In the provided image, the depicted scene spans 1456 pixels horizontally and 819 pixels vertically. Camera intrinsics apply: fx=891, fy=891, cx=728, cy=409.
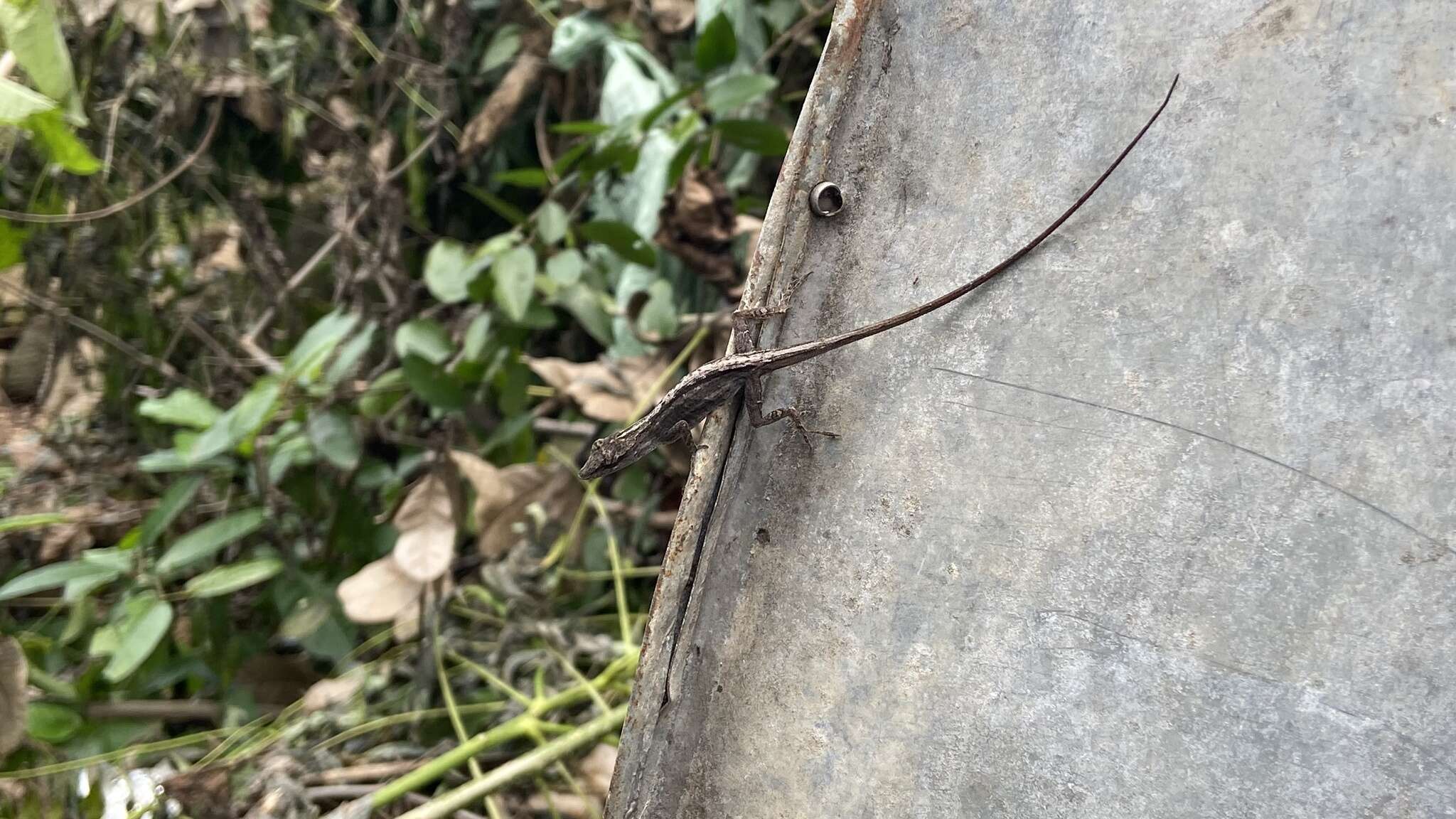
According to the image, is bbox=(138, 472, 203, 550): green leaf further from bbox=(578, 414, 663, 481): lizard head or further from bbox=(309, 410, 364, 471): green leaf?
bbox=(578, 414, 663, 481): lizard head

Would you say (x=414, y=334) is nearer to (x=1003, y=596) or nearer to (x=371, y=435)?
(x=371, y=435)

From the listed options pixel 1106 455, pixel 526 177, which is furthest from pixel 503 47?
pixel 1106 455

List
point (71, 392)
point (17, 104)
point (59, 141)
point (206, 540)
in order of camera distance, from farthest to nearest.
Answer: point (71, 392), point (206, 540), point (59, 141), point (17, 104)

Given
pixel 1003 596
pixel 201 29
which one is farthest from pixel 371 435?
pixel 1003 596

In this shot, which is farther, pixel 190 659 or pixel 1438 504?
pixel 190 659

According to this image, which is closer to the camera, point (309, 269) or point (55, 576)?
point (55, 576)

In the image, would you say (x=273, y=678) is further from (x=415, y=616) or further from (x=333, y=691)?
(x=415, y=616)
